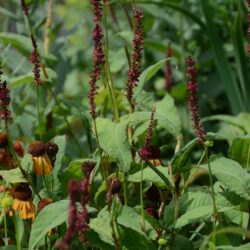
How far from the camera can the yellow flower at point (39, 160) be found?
4.97ft

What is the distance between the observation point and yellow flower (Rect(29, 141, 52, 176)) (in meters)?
1.52

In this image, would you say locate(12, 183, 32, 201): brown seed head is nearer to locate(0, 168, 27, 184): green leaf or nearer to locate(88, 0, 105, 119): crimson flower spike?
locate(0, 168, 27, 184): green leaf

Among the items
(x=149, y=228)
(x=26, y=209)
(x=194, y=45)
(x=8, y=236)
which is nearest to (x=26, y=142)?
(x=8, y=236)

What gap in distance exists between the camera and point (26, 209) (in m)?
1.46

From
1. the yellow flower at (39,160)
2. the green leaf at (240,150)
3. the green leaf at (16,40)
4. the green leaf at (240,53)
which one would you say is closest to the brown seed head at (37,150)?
the yellow flower at (39,160)

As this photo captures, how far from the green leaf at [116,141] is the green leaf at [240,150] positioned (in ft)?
1.14

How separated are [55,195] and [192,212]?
0.33 m

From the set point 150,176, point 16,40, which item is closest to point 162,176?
point 150,176

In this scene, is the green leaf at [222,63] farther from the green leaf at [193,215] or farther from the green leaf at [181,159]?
the green leaf at [193,215]

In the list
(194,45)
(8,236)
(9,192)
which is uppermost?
(194,45)

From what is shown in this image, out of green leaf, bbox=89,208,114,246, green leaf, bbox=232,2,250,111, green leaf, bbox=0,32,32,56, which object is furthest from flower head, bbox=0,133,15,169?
green leaf, bbox=232,2,250,111

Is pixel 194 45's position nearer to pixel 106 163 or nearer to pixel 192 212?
pixel 106 163

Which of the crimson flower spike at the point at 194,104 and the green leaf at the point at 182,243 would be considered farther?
the green leaf at the point at 182,243

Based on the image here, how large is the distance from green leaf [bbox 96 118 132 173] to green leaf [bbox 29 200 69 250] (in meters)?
0.14
